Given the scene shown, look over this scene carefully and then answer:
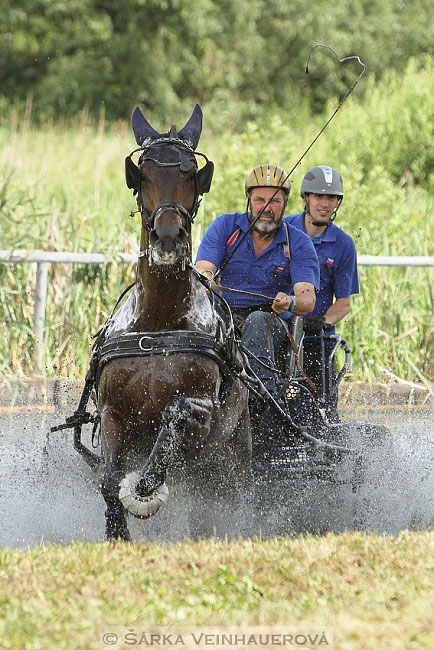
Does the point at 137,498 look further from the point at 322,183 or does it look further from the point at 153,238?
the point at 322,183

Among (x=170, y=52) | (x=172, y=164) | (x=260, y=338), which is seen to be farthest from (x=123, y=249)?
(x=170, y=52)

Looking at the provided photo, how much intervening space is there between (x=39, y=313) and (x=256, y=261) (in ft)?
11.4

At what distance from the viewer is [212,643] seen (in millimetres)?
3502

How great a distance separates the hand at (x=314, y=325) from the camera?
21.5 ft

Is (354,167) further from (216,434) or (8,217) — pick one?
(216,434)

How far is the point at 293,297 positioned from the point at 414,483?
1642 mm

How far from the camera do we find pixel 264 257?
20.0 feet

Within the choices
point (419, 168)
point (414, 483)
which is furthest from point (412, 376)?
point (419, 168)

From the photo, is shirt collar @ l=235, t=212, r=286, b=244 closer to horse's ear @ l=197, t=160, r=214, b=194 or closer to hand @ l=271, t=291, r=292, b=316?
hand @ l=271, t=291, r=292, b=316

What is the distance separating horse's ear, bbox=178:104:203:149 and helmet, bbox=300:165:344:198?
2191 mm

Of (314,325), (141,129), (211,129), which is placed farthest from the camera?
(211,129)

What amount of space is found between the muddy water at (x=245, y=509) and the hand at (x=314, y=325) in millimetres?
769

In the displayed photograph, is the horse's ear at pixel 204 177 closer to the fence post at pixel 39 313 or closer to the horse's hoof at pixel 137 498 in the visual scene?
the horse's hoof at pixel 137 498

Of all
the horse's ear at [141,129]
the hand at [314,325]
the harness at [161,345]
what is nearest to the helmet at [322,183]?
the hand at [314,325]
